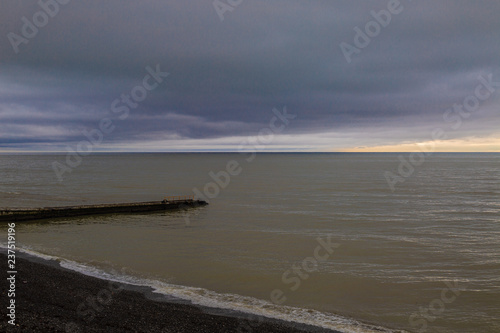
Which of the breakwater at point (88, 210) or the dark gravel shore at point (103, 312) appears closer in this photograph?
the dark gravel shore at point (103, 312)

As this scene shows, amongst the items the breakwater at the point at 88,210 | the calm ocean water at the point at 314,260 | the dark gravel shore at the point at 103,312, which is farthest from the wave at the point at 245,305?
the breakwater at the point at 88,210

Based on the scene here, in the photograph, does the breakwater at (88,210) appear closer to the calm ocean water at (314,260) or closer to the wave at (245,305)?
the calm ocean water at (314,260)

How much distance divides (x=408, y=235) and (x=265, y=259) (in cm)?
1466

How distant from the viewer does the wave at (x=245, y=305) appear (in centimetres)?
1473

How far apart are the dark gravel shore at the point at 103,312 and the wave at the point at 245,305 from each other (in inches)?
29.0

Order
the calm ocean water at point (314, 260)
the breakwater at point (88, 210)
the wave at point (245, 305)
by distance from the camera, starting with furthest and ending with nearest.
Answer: the breakwater at point (88, 210)
the calm ocean water at point (314, 260)
the wave at point (245, 305)

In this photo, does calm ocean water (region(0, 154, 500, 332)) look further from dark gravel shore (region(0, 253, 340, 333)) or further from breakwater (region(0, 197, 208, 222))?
breakwater (region(0, 197, 208, 222))

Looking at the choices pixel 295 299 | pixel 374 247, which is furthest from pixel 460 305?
pixel 374 247

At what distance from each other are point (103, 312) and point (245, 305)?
614 centimetres

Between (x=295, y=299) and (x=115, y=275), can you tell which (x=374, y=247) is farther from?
(x=115, y=275)

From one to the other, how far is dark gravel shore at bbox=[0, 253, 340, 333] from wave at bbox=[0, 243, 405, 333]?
2.42 feet

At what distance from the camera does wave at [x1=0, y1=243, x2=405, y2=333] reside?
1473 centimetres

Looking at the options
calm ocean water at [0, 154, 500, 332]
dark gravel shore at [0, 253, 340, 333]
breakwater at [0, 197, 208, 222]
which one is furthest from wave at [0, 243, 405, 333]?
breakwater at [0, 197, 208, 222]

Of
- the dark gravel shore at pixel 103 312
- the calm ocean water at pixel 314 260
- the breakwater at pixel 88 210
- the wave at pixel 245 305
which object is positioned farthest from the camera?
the breakwater at pixel 88 210
